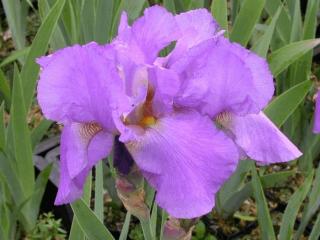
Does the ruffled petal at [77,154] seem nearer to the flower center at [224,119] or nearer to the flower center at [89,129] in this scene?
the flower center at [89,129]

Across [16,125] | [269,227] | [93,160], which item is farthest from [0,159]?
[93,160]

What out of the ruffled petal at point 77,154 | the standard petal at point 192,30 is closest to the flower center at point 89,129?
the ruffled petal at point 77,154

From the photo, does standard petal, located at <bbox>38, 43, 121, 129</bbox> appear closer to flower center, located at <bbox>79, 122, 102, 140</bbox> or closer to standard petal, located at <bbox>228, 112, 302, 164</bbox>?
flower center, located at <bbox>79, 122, 102, 140</bbox>

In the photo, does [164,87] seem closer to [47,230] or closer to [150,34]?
[150,34]

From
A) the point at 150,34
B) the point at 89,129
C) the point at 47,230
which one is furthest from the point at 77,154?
the point at 47,230

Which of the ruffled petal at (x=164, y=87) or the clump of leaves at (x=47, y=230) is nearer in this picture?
the ruffled petal at (x=164, y=87)

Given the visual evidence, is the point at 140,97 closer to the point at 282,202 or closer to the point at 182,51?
the point at 182,51
